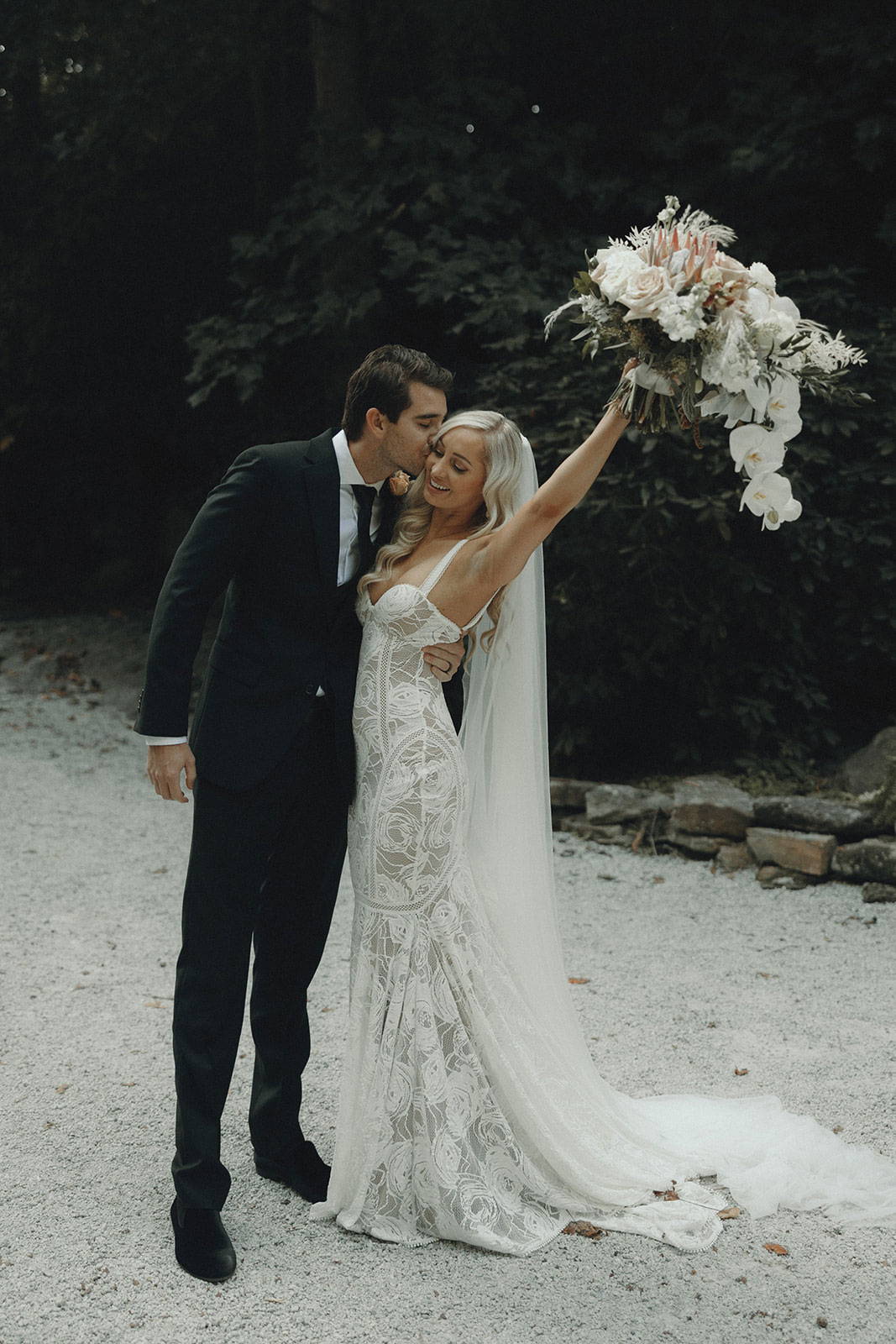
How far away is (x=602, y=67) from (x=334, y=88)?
190 cm

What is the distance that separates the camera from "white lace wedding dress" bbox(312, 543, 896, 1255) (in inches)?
113

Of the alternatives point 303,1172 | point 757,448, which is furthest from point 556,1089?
point 757,448

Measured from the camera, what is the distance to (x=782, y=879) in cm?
578

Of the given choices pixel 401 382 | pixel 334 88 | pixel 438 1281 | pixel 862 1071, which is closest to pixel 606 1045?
pixel 862 1071

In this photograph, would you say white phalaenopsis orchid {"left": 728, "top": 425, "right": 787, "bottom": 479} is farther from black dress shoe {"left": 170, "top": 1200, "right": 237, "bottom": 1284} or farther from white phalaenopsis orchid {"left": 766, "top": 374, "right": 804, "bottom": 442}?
black dress shoe {"left": 170, "top": 1200, "right": 237, "bottom": 1284}

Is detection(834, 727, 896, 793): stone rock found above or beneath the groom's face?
beneath

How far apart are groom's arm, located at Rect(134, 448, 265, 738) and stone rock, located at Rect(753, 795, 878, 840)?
3806 millimetres

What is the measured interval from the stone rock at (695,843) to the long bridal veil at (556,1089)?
112 inches

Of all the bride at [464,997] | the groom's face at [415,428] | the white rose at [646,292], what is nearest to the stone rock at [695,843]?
the bride at [464,997]

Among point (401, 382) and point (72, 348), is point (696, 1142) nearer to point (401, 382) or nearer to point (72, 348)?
point (401, 382)

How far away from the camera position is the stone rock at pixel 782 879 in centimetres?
574

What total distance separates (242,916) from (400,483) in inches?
43.9

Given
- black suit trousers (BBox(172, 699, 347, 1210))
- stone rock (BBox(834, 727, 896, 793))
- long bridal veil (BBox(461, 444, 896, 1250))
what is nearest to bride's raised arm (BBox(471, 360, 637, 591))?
long bridal veil (BBox(461, 444, 896, 1250))

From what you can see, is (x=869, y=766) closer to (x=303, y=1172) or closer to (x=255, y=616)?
(x=303, y=1172)
